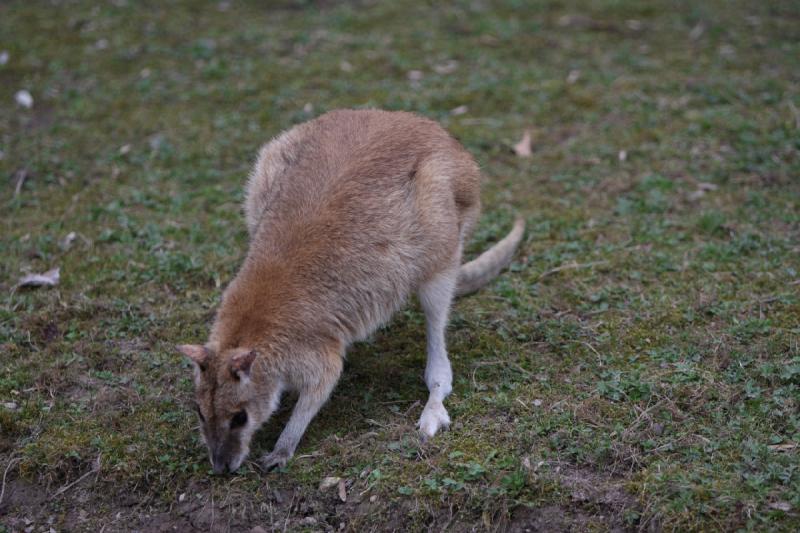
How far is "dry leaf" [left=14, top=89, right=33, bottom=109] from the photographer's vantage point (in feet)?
25.0

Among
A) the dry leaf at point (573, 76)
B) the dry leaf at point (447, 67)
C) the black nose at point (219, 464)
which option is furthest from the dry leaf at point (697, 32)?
the black nose at point (219, 464)

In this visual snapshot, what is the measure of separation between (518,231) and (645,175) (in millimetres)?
1307

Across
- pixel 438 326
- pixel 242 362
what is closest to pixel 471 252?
pixel 438 326

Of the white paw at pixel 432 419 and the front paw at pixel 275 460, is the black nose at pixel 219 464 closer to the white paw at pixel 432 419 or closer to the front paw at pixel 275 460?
the front paw at pixel 275 460

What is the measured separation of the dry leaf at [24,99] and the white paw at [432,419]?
518cm

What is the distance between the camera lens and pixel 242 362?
3580mm

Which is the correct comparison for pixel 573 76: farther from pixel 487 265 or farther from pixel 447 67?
pixel 487 265

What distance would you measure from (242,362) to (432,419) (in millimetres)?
955

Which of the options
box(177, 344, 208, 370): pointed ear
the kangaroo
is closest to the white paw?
the kangaroo

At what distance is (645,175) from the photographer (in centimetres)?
620

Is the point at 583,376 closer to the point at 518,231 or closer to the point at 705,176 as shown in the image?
the point at 518,231

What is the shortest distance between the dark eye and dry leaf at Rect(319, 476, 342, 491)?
415mm

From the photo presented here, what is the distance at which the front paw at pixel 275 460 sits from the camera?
3.82 m

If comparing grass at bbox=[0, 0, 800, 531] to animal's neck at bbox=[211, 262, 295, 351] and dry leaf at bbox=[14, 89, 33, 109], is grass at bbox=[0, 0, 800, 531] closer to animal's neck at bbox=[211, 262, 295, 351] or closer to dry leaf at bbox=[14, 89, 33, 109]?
dry leaf at bbox=[14, 89, 33, 109]
